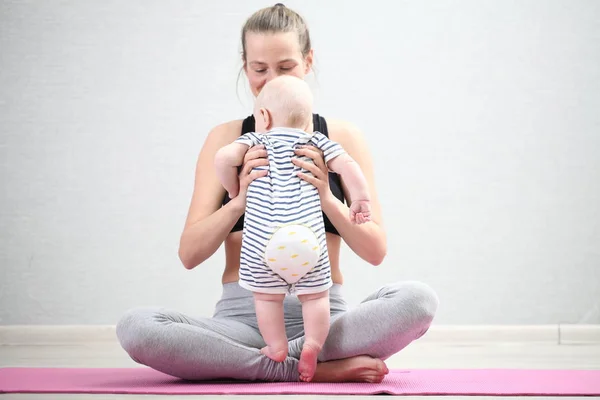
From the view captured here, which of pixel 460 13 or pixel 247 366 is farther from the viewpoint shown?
pixel 460 13

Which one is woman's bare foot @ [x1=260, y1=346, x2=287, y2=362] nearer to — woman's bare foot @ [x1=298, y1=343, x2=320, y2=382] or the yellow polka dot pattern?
woman's bare foot @ [x1=298, y1=343, x2=320, y2=382]

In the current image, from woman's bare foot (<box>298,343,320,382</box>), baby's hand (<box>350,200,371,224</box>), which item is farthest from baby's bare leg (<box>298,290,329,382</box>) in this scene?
baby's hand (<box>350,200,371,224</box>)

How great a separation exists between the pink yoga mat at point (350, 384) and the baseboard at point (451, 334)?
54.7 inches

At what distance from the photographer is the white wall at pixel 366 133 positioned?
363cm

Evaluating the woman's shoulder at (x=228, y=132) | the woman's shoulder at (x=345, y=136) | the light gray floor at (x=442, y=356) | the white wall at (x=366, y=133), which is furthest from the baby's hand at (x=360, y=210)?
the white wall at (x=366, y=133)

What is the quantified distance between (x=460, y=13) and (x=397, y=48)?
0.31 metres

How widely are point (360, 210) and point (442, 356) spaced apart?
1424 mm

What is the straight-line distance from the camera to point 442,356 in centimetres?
289

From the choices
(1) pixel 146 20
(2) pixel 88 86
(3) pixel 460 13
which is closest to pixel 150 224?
(2) pixel 88 86

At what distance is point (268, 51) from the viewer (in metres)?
1.93

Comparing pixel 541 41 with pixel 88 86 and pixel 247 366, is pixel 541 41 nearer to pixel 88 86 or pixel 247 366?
pixel 88 86

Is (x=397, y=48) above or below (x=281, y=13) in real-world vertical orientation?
above

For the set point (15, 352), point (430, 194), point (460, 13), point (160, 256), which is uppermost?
point (460, 13)

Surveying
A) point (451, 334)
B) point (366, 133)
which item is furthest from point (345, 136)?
point (451, 334)
